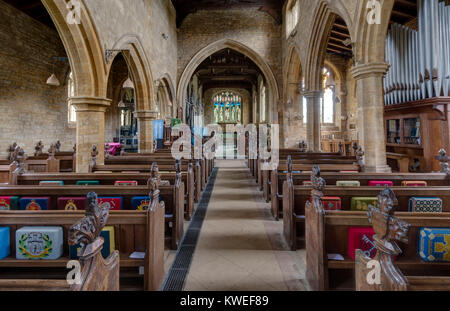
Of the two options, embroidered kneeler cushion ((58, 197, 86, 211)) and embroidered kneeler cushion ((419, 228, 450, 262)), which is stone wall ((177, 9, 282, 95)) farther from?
embroidered kneeler cushion ((419, 228, 450, 262))

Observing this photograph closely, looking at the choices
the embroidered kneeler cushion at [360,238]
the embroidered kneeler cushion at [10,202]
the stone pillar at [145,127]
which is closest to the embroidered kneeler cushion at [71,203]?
the embroidered kneeler cushion at [10,202]

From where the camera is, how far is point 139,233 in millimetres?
1861

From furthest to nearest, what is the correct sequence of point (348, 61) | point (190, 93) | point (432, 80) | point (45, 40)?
point (190, 93), point (348, 61), point (45, 40), point (432, 80)

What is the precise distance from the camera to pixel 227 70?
17.7 m

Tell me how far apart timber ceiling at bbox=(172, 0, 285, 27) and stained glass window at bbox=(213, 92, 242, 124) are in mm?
11061

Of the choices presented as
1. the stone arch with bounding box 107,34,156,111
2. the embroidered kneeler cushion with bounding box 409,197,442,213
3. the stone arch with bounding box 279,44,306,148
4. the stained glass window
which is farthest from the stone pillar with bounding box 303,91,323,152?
the stained glass window

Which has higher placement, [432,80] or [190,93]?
[190,93]

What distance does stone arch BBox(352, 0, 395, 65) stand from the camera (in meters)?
4.58

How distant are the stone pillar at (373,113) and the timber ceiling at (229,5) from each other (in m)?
8.21

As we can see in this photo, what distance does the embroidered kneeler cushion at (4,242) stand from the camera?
1.62 m

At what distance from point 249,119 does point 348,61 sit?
35.2 ft

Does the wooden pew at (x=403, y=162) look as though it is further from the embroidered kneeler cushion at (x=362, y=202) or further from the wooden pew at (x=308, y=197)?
the embroidered kneeler cushion at (x=362, y=202)
